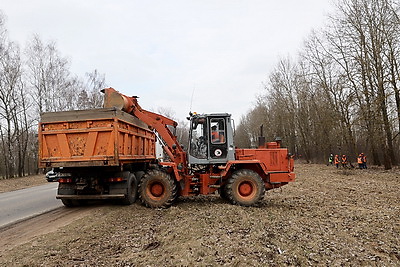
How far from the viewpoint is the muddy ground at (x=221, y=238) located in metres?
4.66

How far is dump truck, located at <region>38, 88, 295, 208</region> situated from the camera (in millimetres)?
8422

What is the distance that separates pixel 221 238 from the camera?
18.0ft

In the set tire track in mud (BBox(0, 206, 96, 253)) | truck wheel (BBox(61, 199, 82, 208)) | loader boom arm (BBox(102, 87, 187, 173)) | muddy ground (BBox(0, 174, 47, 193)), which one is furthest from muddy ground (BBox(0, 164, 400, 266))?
muddy ground (BBox(0, 174, 47, 193))

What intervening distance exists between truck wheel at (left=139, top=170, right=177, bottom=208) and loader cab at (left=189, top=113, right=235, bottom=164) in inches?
40.0

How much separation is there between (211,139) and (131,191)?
3003 millimetres

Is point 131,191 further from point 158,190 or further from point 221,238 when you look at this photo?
point 221,238

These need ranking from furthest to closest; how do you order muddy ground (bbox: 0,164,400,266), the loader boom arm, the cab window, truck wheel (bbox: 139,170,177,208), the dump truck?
the cab window < the loader boom arm < truck wheel (bbox: 139,170,177,208) < the dump truck < muddy ground (bbox: 0,164,400,266)

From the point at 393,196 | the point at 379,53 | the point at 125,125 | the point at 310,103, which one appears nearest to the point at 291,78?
the point at 310,103

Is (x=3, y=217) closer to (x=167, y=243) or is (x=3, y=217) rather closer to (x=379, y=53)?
(x=167, y=243)

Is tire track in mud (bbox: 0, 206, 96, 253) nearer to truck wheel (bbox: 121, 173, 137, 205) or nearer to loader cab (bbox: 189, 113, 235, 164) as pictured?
truck wheel (bbox: 121, 173, 137, 205)

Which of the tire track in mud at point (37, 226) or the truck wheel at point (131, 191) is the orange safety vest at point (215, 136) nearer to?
the truck wheel at point (131, 191)

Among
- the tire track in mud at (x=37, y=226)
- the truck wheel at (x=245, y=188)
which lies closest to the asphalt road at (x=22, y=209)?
the tire track in mud at (x=37, y=226)

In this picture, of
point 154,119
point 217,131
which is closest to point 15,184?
point 154,119

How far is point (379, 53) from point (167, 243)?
2256 centimetres
